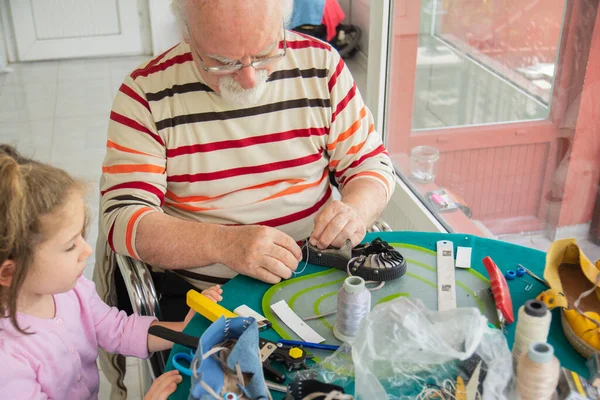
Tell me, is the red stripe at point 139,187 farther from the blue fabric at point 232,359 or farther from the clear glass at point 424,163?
the clear glass at point 424,163

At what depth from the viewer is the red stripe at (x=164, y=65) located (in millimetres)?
1655

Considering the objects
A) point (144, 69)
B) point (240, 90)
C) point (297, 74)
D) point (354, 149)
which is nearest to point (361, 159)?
point (354, 149)

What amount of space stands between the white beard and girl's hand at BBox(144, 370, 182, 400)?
695mm

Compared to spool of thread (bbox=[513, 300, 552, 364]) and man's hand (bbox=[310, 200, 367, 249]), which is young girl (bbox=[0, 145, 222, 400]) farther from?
spool of thread (bbox=[513, 300, 552, 364])

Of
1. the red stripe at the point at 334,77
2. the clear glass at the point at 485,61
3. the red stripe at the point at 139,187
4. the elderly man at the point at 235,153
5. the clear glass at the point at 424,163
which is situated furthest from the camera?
the clear glass at the point at 424,163

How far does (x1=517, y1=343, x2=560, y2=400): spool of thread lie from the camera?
896mm

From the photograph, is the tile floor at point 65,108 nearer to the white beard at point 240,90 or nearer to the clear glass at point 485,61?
the clear glass at point 485,61

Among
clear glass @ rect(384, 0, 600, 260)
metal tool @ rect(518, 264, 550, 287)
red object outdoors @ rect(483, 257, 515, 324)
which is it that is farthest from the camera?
clear glass @ rect(384, 0, 600, 260)

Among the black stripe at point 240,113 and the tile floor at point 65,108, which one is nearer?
the black stripe at point 240,113

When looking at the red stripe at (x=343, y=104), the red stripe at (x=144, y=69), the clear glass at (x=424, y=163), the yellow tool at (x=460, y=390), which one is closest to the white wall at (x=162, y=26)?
the clear glass at (x=424, y=163)

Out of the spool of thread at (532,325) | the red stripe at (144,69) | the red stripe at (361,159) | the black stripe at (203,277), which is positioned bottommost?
the black stripe at (203,277)

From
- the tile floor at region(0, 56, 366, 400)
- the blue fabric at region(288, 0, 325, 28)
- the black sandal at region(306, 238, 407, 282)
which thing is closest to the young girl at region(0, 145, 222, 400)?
the black sandal at region(306, 238, 407, 282)

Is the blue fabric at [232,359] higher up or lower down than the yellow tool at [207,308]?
higher up

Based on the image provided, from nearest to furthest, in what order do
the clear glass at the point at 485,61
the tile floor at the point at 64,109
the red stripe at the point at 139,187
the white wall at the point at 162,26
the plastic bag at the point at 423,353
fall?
the plastic bag at the point at 423,353, the red stripe at the point at 139,187, the clear glass at the point at 485,61, the tile floor at the point at 64,109, the white wall at the point at 162,26
